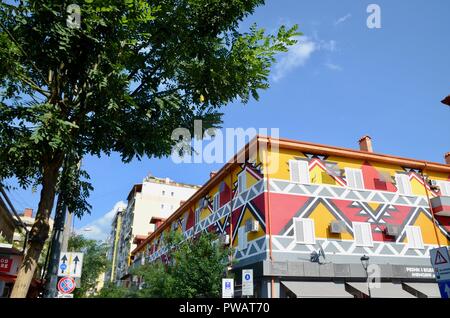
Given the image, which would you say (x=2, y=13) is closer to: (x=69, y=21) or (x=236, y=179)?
(x=69, y=21)

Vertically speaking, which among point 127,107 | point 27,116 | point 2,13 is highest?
point 2,13

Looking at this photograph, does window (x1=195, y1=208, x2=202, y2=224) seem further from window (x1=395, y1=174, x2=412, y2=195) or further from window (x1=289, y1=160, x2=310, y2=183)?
window (x1=395, y1=174, x2=412, y2=195)

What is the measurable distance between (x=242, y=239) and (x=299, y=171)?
196 inches

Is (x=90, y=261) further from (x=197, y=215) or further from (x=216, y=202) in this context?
(x=216, y=202)

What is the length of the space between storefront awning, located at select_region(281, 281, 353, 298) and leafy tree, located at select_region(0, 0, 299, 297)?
37.0ft

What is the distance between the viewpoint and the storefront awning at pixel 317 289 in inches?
677

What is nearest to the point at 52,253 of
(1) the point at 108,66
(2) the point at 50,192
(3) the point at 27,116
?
(2) the point at 50,192

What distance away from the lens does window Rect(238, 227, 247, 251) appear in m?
20.2

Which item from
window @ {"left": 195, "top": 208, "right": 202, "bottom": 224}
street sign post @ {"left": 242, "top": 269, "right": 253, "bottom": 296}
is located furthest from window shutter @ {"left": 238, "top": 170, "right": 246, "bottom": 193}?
street sign post @ {"left": 242, "top": 269, "right": 253, "bottom": 296}

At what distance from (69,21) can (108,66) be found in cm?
105

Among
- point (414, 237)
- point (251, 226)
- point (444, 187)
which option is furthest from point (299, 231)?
point (444, 187)

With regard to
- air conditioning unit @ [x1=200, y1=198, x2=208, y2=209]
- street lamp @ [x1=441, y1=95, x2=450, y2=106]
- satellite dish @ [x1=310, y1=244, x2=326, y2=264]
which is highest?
street lamp @ [x1=441, y1=95, x2=450, y2=106]

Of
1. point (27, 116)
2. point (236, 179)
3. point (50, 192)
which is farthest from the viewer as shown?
point (236, 179)

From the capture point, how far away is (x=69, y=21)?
6637mm
